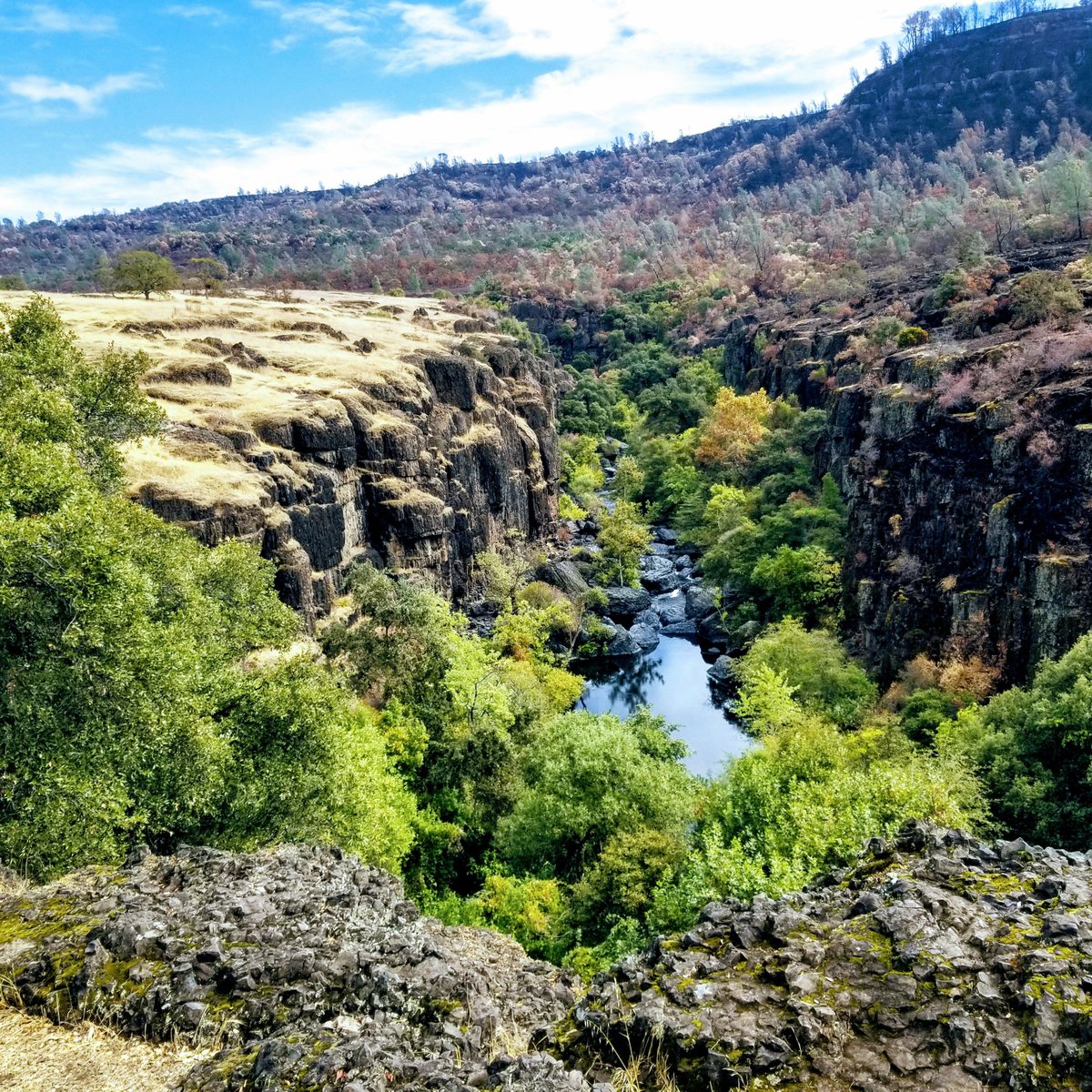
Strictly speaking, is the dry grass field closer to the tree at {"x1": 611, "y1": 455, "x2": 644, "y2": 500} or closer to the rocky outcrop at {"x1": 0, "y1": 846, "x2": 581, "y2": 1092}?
the rocky outcrop at {"x1": 0, "y1": 846, "x2": 581, "y2": 1092}

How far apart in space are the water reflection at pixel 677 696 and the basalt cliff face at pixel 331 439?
12.2 metres

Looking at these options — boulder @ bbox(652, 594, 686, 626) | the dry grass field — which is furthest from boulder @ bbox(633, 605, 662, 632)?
the dry grass field

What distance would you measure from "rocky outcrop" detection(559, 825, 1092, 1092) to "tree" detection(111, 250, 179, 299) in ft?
295

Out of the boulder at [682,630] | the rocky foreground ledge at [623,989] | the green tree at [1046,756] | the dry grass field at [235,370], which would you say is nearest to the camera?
the rocky foreground ledge at [623,989]

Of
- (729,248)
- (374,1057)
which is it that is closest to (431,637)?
(374,1057)

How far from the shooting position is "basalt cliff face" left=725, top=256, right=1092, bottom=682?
3444 centimetres

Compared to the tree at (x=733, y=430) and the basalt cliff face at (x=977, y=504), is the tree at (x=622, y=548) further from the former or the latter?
the basalt cliff face at (x=977, y=504)

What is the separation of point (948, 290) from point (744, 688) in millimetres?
51536

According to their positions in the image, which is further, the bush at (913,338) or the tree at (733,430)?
the tree at (733,430)

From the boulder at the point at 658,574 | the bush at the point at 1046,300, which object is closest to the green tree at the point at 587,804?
the boulder at the point at 658,574

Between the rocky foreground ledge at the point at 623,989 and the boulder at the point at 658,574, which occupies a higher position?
the rocky foreground ledge at the point at 623,989

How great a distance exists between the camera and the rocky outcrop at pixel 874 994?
9.04 metres

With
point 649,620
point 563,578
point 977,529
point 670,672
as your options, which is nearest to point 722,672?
point 670,672

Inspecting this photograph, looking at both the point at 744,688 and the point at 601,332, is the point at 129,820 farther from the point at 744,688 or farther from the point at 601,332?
the point at 601,332
